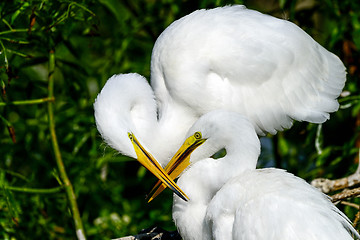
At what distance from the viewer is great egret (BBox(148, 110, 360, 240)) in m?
2.64

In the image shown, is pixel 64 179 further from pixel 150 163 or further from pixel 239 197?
pixel 239 197

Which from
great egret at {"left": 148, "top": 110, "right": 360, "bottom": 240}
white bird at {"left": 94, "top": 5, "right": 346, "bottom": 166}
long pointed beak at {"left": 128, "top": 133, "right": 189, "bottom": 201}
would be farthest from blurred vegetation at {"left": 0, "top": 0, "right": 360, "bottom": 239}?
great egret at {"left": 148, "top": 110, "right": 360, "bottom": 240}

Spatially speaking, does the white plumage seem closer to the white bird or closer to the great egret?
the great egret

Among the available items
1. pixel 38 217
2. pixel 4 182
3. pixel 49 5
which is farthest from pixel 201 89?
pixel 38 217

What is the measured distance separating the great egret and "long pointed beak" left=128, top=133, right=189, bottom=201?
0.11m

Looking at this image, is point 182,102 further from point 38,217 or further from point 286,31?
point 38,217

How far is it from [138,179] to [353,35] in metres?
1.70

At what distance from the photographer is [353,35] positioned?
3.83m

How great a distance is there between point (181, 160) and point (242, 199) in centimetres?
51

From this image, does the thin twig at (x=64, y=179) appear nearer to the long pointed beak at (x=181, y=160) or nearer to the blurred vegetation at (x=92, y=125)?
the blurred vegetation at (x=92, y=125)

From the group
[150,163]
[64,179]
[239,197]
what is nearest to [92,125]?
[64,179]

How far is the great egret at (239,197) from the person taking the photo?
2636 mm

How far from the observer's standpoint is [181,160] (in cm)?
317

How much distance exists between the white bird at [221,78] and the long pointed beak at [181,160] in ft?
0.65
